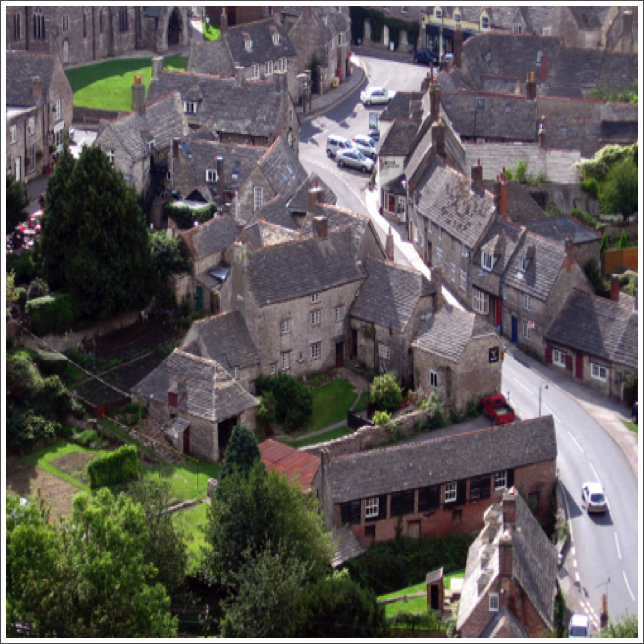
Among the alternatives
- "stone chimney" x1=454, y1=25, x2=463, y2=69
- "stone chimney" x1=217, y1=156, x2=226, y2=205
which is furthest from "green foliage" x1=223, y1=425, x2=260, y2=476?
"stone chimney" x1=454, y1=25, x2=463, y2=69

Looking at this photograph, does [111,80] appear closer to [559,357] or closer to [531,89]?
[531,89]

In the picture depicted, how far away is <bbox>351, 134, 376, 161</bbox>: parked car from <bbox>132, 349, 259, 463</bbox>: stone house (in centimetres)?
4585

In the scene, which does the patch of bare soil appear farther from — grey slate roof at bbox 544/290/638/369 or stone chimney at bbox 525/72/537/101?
stone chimney at bbox 525/72/537/101

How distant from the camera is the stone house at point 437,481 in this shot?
301 ft

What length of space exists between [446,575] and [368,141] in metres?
61.6

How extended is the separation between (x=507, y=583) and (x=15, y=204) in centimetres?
4949

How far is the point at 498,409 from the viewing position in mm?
102188

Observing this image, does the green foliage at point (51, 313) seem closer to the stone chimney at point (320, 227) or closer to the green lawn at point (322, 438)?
the stone chimney at point (320, 227)

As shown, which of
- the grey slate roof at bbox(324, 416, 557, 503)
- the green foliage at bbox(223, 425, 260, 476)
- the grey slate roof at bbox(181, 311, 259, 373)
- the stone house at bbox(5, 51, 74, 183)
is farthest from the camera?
the stone house at bbox(5, 51, 74, 183)

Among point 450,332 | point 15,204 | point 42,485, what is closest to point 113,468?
point 42,485

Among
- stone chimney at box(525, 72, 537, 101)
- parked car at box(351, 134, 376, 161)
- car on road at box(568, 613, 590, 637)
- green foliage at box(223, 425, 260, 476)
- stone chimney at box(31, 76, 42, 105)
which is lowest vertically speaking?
car on road at box(568, 613, 590, 637)

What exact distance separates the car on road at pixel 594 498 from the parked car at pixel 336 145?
2148 inches

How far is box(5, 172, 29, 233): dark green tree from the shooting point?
111 metres

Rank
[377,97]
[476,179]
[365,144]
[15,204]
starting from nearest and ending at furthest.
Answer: [15,204], [476,179], [365,144], [377,97]
